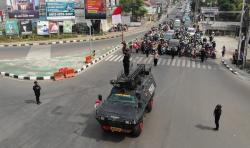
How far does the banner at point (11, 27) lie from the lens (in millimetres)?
43688

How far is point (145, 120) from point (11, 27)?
110ft

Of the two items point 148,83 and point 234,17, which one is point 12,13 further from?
point 234,17

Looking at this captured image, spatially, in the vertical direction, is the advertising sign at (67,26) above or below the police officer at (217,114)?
above

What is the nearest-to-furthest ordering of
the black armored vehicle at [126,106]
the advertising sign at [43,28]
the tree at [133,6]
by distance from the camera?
1. the black armored vehicle at [126,106]
2. the advertising sign at [43,28]
3. the tree at [133,6]

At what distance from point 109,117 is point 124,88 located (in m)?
2.18

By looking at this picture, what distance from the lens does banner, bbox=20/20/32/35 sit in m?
44.5

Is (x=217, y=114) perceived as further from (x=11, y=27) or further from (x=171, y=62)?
(x=11, y=27)

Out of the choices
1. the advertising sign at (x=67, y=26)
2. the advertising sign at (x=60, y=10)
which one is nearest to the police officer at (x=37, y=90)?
the advertising sign at (x=60, y=10)

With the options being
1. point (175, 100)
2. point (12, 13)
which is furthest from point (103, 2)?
point (175, 100)

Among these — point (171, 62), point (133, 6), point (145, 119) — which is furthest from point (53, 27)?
point (133, 6)

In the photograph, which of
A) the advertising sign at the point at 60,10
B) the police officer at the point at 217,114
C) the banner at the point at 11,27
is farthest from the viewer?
the advertising sign at the point at 60,10

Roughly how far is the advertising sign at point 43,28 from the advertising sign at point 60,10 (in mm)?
1961

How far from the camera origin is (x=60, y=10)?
156 feet

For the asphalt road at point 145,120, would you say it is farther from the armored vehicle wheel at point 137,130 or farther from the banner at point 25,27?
the banner at point 25,27
